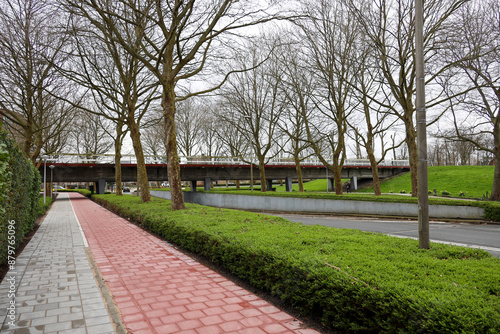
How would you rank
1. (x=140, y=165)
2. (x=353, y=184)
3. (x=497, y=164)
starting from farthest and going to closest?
(x=353, y=184) → (x=140, y=165) → (x=497, y=164)

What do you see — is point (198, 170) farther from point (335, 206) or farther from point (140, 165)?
point (335, 206)

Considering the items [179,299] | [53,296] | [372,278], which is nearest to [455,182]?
[372,278]

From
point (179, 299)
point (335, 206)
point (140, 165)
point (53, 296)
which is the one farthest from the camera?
point (335, 206)

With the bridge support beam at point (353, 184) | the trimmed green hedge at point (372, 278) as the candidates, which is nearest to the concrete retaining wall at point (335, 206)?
the trimmed green hedge at point (372, 278)

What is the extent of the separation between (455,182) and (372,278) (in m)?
44.5

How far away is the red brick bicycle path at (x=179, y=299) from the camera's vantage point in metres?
3.84

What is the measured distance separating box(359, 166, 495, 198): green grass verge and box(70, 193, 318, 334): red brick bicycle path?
34104 millimetres

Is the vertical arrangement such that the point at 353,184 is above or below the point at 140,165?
below

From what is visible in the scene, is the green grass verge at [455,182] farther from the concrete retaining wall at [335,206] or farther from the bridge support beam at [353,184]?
the concrete retaining wall at [335,206]

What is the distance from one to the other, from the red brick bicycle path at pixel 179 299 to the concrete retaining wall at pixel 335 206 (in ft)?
44.4

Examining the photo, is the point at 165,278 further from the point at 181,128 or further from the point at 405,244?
the point at 181,128

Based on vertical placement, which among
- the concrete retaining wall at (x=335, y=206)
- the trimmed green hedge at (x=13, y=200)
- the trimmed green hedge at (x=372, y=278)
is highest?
the trimmed green hedge at (x=13, y=200)

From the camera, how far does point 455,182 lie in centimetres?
4062

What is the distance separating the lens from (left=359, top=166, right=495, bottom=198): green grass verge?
3604cm
